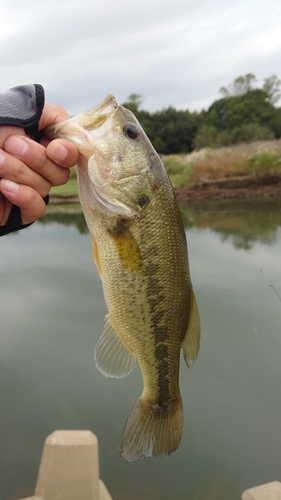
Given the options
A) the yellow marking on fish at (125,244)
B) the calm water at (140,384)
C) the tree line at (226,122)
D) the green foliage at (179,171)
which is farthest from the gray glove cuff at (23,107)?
the tree line at (226,122)

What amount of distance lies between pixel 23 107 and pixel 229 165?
1678cm

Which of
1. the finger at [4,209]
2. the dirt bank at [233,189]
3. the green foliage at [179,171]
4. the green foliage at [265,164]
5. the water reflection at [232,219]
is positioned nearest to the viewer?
the finger at [4,209]

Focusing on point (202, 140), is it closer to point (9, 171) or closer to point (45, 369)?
point (45, 369)

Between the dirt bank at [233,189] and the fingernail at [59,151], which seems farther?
the dirt bank at [233,189]

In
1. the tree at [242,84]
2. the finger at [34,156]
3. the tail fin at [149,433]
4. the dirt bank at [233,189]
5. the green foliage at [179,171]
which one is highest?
the tree at [242,84]

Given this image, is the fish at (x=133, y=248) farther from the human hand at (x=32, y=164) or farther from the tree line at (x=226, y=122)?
the tree line at (x=226, y=122)

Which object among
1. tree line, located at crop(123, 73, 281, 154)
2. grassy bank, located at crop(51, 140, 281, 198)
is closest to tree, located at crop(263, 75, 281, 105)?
tree line, located at crop(123, 73, 281, 154)

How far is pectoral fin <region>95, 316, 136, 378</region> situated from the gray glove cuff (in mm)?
883

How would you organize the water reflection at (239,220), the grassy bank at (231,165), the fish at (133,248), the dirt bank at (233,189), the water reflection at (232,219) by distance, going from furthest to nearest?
1. the dirt bank at (233,189)
2. the grassy bank at (231,165)
3. the water reflection at (232,219)
4. the water reflection at (239,220)
5. the fish at (133,248)

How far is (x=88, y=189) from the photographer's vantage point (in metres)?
1.44

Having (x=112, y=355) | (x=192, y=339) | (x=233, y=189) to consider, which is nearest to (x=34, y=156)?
(x=112, y=355)

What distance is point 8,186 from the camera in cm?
137

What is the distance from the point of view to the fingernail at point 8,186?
1.37m

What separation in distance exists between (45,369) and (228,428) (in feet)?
9.38
